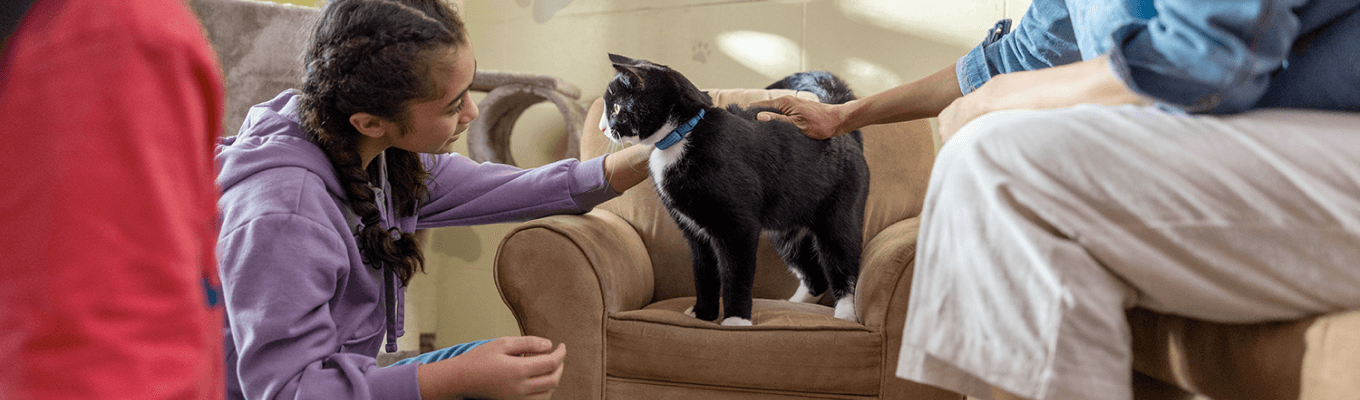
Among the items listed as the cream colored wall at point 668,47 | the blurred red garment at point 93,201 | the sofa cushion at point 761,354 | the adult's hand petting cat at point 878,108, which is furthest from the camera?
the cream colored wall at point 668,47

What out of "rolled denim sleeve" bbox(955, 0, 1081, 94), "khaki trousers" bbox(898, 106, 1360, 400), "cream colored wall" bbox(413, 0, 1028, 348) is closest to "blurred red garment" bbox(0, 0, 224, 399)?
"khaki trousers" bbox(898, 106, 1360, 400)

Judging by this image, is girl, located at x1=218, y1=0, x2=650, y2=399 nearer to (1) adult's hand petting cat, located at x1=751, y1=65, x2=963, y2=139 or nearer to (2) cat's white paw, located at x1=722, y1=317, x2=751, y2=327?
(2) cat's white paw, located at x1=722, y1=317, x2=751, y2=327

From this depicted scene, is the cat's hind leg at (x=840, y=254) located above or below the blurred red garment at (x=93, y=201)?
below

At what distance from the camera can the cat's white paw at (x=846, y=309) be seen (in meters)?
1.48

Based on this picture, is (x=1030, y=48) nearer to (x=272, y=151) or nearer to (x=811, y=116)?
(x=811, y=116)

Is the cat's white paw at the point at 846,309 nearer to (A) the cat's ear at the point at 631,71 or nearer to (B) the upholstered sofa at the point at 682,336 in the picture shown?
(B) the upholstered sofa at the point at 682,336

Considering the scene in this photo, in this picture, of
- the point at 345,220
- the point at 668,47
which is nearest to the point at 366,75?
the point at 345,220

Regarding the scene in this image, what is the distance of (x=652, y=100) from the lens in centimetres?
136

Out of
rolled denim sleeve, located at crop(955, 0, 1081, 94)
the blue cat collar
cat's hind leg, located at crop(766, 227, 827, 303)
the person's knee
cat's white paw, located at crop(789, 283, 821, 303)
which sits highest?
the person's knee

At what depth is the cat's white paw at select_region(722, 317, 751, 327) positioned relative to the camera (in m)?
1.39

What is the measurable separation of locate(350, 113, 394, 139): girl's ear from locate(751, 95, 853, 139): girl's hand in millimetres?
708

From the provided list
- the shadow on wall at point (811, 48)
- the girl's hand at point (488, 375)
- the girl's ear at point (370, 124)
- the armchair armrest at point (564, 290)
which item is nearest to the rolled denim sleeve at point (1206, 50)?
the girl's hand at point (488, 375)

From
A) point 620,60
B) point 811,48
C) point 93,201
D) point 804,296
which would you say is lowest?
point 804,296

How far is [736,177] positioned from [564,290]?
41 cm
